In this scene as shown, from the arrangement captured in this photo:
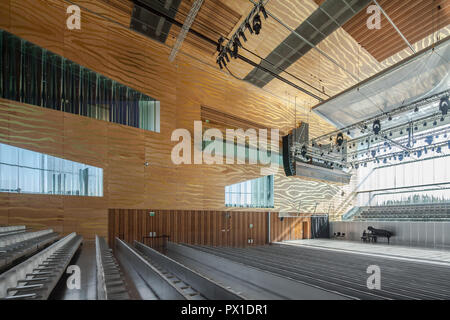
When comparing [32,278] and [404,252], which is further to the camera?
[404,252]

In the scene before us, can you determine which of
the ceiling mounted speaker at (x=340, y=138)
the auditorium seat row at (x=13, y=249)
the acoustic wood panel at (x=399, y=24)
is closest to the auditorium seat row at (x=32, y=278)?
the auditorium seat row at (x=13, y=249)

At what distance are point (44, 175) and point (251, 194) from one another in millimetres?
7872

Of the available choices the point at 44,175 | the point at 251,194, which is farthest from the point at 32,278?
the point at 251,194

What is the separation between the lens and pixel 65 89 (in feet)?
22.5

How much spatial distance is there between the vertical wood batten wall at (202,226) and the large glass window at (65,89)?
10.3 ft

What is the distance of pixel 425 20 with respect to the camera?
6926mm

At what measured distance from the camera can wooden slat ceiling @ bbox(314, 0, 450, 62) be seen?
653cm

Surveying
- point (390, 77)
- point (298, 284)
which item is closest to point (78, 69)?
point (298, 284)

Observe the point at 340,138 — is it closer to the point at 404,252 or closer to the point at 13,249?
the point at 404,252

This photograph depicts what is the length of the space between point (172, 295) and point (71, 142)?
620 cm

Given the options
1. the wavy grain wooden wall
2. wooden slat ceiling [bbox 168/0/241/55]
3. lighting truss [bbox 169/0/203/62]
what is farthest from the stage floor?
lighting truss [bbox 169/0/203/62]

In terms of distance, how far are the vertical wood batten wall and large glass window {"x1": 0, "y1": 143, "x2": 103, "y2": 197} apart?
1215 millimetres

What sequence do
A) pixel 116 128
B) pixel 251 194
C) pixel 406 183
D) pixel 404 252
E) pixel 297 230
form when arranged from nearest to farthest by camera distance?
pixel 116 128 → pixel 404 252 → pixel 251 194 → pixel 297 230 → pixel 406 183

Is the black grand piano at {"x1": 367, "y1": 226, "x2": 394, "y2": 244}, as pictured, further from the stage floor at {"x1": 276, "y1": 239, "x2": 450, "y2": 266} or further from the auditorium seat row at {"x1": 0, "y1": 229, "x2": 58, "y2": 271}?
the auditorium seat row at {"x1": 0, "y1": 229, "x2": 58, "y2": 271}
